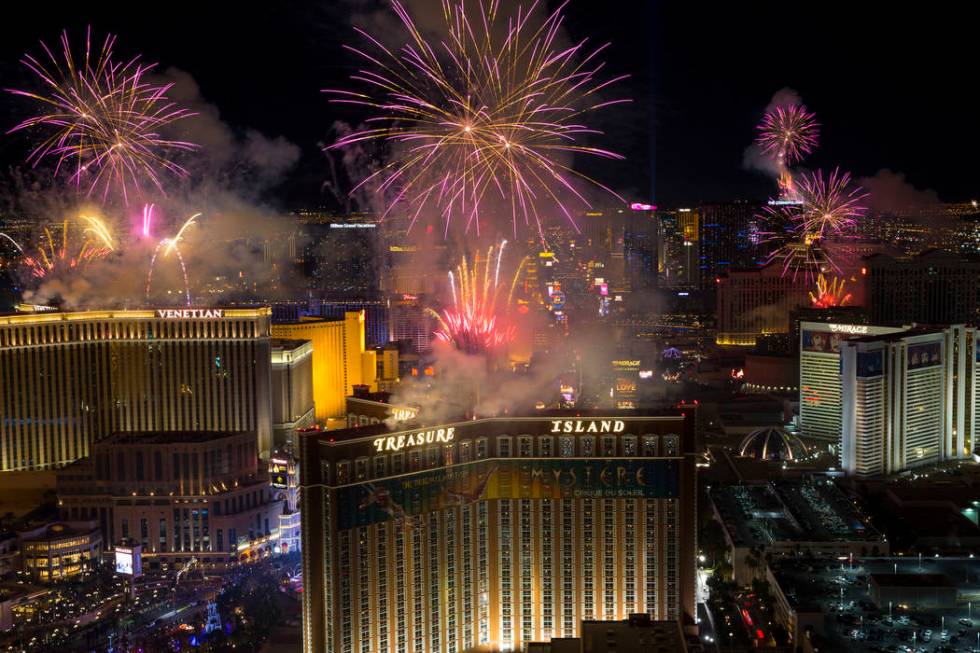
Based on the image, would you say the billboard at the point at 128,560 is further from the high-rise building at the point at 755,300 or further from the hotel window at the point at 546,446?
the high-rise building at the point at 755,300

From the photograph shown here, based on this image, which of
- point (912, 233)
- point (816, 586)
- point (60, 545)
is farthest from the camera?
point (912, 233)

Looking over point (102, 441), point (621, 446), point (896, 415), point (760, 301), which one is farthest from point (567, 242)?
point (621, 446)

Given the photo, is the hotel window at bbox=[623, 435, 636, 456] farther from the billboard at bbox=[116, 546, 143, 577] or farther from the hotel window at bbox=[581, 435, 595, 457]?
the billboard at bbox=[116, 546, 143, 577]

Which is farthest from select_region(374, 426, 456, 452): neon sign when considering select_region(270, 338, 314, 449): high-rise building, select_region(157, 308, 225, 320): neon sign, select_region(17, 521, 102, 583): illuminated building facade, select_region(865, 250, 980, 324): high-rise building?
select_region(865, 250, 980, 324): high-rise building

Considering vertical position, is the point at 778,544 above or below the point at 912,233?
below

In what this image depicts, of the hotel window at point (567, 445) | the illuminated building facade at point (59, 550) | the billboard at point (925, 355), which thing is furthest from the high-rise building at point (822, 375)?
the illuminated building facade at point (59, 550)

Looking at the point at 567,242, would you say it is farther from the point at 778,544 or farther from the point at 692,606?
the point at 692,606

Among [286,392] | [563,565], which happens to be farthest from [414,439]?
[286,392]
